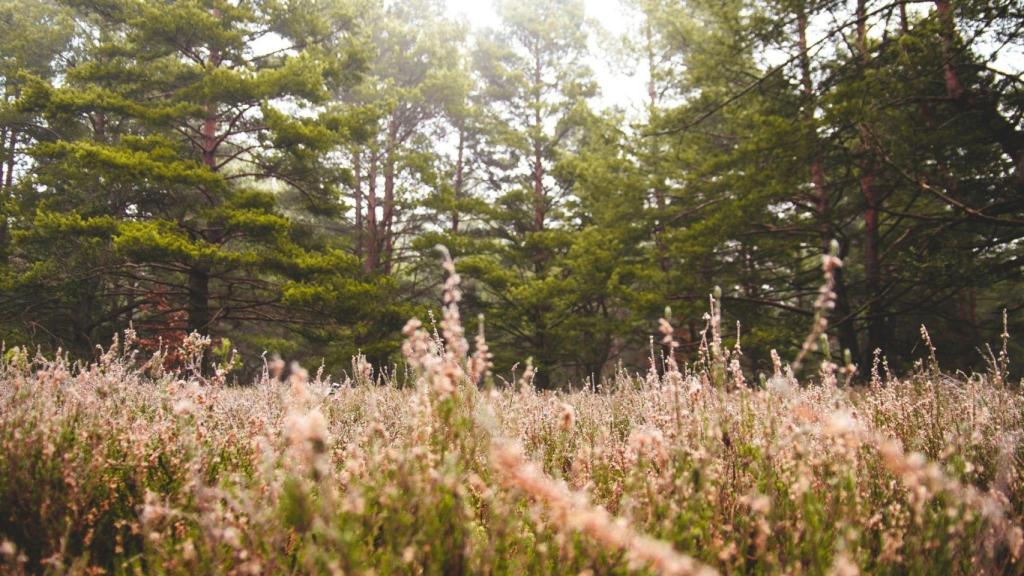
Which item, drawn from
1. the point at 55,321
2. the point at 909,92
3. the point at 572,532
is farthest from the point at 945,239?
the point at 55,321

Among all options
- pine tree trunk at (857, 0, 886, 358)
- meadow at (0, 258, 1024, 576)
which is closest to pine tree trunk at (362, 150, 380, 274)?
pine tree trunk at (857, 0, 886, 358)

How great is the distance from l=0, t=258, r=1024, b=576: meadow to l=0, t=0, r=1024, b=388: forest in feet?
11.0

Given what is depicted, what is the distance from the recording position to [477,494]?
236cm

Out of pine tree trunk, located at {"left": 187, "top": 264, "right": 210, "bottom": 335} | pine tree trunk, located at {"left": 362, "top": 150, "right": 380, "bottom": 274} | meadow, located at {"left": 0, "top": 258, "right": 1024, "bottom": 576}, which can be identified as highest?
pine tree trunk, located at {"left": 362, "top": 150, "right": 380, "bottom": 274}

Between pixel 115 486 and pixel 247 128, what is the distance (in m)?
14.5

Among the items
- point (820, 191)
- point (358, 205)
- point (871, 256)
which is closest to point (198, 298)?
point (358, 205)

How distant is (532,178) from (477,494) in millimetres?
19044

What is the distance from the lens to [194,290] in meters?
12.2

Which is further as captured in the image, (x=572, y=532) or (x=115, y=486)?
(x=115, y=486)

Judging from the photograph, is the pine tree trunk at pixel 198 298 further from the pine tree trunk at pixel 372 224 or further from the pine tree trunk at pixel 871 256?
the pine tree trunk at pixel 871 256

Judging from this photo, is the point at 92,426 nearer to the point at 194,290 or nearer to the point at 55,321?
the point at 194,290

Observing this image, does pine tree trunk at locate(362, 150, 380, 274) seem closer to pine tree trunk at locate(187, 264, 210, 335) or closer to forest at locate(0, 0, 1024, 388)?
forest at locate(0, 0, 1024, 388)

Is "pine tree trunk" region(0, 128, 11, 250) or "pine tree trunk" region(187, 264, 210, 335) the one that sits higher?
"pine tree trunk" region(0, 128, 11, 250)

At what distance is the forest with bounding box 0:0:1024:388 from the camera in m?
7.65
